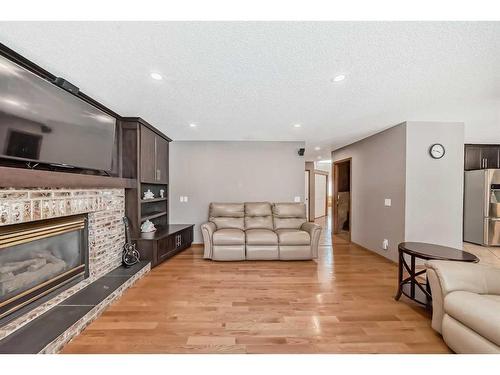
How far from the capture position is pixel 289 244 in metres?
3.64

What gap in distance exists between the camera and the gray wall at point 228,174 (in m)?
4.66

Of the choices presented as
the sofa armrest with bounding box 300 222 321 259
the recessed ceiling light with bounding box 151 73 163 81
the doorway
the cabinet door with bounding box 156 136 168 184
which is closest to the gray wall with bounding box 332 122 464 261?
the sofa armrest with bounding box 300 222 321 259

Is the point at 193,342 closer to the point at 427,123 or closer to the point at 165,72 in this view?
the point at 165,72

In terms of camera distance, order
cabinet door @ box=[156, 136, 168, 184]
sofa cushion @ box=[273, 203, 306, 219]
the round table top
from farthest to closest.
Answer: sofa cushion @ box=[273, 203, 306, 219] → cabinet door @ box=[156, 136, 168, 184] → the round table top

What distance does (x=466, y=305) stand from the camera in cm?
150

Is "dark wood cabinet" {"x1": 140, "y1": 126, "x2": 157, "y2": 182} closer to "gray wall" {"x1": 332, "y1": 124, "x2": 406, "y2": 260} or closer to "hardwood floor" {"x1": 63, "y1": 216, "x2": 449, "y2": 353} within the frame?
"hardwood floor" {"x1": 63, "y1": 216, "x2": 449, "y2": 353}

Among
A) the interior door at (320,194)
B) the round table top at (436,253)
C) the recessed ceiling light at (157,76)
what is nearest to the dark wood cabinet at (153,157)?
the recessed ceiling light at (157,76)

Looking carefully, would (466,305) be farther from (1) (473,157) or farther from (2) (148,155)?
(1) (473,157)

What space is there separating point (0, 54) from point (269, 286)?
10.4 ft

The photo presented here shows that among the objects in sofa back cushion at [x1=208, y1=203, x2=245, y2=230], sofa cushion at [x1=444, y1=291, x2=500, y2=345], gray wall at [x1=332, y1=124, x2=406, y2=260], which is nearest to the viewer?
sofa cushion at [x1=444, y1=291, x2=500, y2=345]

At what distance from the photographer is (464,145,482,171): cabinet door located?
509 centimetres

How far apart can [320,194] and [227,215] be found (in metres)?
6.16

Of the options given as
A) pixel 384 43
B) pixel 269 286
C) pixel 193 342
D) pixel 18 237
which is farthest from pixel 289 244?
pixel 18 237

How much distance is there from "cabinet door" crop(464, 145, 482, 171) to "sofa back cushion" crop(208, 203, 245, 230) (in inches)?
212
